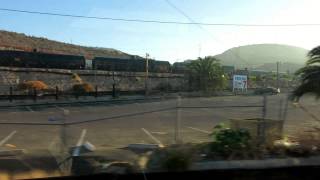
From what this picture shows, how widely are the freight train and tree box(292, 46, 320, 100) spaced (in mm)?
54439

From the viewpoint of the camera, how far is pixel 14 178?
818 centimetres

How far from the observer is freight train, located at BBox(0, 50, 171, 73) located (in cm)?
6506

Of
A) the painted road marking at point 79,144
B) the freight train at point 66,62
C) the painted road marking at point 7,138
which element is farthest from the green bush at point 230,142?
the freight train at point 66,62

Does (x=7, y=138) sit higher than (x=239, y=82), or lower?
lower

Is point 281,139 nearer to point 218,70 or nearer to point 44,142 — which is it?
point 44,142

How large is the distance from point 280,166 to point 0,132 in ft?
38.0

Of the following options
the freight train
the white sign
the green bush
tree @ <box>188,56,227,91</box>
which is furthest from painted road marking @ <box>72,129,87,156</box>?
the white sign

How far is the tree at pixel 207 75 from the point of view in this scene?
214 ft

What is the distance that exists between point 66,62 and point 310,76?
59905 mm

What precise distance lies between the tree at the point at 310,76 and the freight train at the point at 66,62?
179 ft

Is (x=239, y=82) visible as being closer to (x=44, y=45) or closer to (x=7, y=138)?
(x=7, y=138)

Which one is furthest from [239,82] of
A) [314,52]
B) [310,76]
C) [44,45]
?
[44,45]

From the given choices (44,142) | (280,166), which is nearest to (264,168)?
(280,166)

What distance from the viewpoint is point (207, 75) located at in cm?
6525
